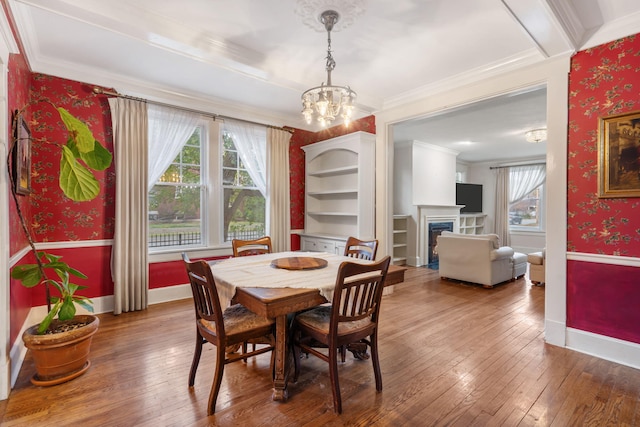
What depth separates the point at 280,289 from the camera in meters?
1.82

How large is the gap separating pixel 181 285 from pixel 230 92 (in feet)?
8.36

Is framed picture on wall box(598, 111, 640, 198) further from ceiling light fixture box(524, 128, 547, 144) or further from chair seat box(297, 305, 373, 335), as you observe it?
ceiling light fixture box(524, 128, 547, 144)

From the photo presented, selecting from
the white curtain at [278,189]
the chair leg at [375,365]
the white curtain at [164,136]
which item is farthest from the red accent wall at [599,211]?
the white curtain at [164,136]

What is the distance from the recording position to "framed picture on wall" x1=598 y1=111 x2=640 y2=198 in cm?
233

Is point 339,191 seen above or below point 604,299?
above

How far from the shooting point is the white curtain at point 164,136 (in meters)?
3.70

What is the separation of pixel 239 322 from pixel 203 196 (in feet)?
8.64

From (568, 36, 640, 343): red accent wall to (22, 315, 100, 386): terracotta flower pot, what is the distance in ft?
12.9

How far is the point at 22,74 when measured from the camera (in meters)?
2.65

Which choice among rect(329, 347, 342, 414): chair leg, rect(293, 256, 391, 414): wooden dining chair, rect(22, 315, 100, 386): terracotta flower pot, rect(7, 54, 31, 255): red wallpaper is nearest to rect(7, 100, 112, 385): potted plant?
rect(22, 315, 100, 386): terracotta flower pot

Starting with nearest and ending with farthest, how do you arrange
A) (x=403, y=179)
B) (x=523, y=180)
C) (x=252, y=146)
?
(x=252, y=146)
(x=403, y=179)
(x=523, y=180)

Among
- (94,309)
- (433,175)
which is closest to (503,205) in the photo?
(433,175)

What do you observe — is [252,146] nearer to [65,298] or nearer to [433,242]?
[65,298]

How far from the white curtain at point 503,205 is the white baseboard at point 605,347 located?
21.1ft
